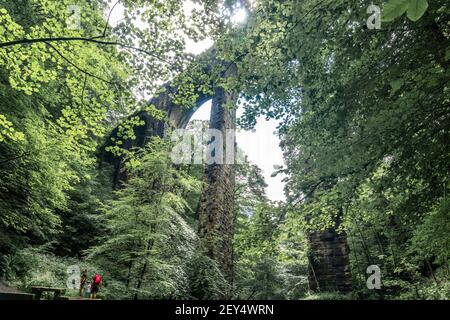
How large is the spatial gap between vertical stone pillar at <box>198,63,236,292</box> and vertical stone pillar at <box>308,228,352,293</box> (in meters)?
2.93

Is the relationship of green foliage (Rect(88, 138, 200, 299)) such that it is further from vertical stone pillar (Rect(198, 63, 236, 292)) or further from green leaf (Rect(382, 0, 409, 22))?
green leaf (Rect(382, 0, 409, 22))

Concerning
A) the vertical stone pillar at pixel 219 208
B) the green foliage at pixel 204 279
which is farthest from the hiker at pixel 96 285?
the vertical stone pillar at pixel 219 208

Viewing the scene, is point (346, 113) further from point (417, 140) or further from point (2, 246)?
point (2, 246)

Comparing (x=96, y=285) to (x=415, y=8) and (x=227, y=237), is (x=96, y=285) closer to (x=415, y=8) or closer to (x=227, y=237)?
(x=227, y=237)

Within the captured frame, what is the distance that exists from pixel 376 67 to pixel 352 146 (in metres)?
1.28

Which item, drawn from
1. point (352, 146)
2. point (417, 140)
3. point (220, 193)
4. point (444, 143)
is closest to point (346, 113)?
point (352, 146)

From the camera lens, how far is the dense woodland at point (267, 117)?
147 inches

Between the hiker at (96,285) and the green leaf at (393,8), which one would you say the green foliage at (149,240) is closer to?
the hiker at (96,285)

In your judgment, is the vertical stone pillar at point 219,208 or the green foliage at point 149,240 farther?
the vertical stone pillar at point 219,208

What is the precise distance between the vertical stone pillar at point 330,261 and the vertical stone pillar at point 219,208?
2.93 metres

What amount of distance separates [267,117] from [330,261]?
21.8 ft

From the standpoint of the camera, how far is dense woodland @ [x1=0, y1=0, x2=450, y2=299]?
3.74m

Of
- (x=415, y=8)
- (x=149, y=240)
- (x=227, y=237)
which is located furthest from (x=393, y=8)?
→ (x=227, y=237)
